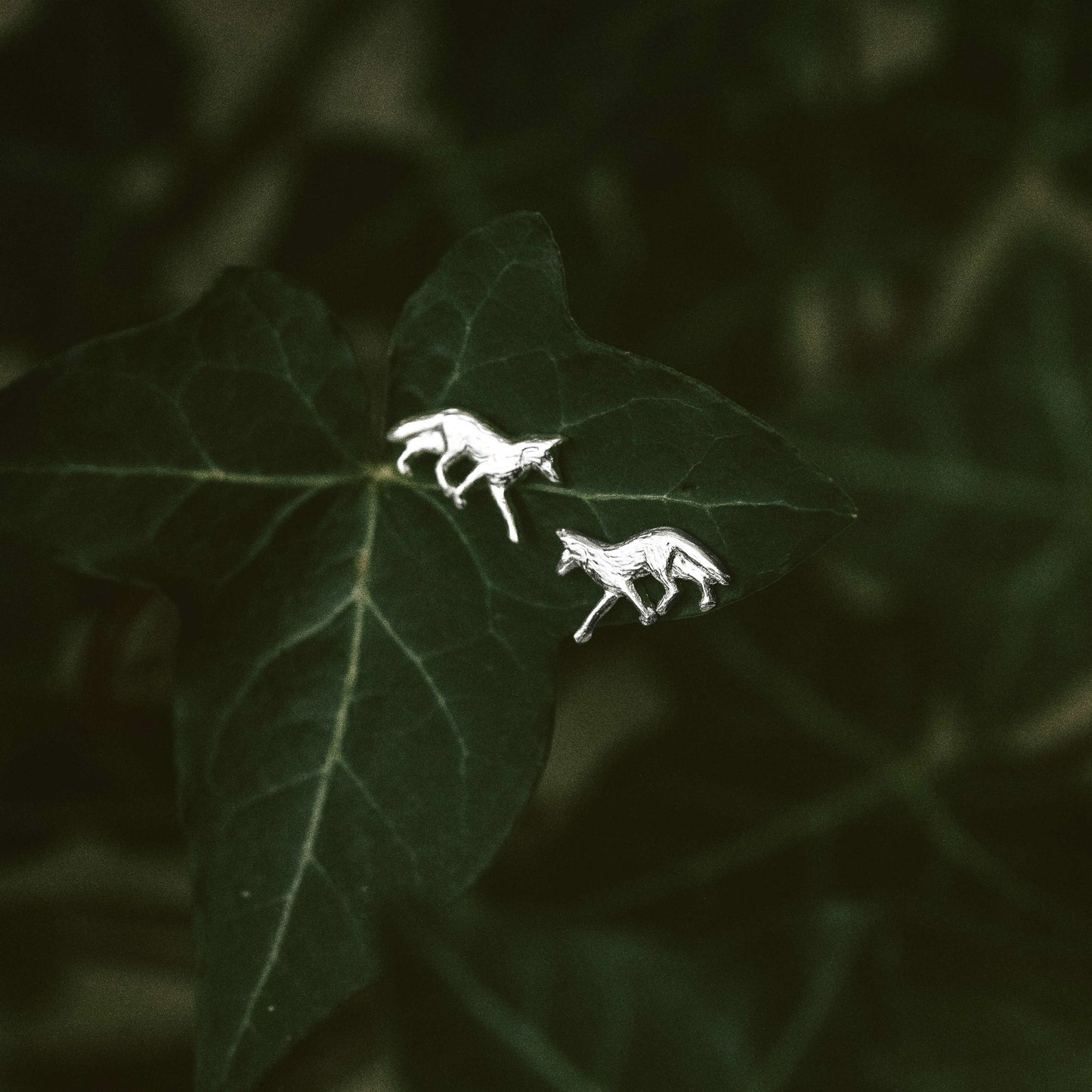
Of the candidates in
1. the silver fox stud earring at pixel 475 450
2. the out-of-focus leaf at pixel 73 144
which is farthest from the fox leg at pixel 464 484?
the out-of-focus leaf at pixel 73 144

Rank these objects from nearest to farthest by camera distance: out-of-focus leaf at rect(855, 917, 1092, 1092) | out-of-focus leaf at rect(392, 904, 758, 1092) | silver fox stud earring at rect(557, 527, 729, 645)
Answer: silver fox stud earring at rect(557, 527, 729, 645), out-of-focus leaf at rect(392, 904, 758, 1092), out-of-focus leaf at rect(855, 917, 1092, 1092)

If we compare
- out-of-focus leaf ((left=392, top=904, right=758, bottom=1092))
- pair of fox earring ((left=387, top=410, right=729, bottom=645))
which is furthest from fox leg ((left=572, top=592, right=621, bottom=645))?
out-of-focus leaf ((left=392, top=904, right=758, bottom=1092))

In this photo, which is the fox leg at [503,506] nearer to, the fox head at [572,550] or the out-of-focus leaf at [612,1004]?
the fox head at [572,550]

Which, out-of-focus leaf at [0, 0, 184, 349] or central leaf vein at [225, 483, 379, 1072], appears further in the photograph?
out-of-focus leaf at [0, 0, 184, 349]

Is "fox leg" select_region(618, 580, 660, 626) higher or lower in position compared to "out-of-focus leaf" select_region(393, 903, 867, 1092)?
higher

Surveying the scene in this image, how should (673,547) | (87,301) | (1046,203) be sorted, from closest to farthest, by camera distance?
(673,547), (87,301), (1046,203)

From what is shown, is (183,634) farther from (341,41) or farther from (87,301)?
(341,41)

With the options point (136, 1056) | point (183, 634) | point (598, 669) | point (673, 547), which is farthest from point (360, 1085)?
point (673, 547)

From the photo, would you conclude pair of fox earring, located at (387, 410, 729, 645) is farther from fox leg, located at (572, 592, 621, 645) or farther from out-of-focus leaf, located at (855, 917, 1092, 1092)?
out-of-focus leaf, located at (855, 917, 1092, 1092)

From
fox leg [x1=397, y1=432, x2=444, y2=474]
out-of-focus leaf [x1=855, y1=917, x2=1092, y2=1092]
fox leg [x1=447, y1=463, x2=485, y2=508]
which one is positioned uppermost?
fox leg [x1=397, y1=432, x2=444, y2=474]
